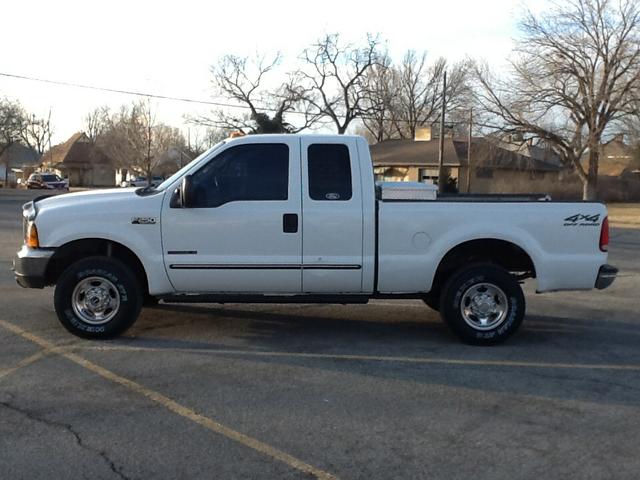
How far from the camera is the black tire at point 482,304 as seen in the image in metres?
6.68

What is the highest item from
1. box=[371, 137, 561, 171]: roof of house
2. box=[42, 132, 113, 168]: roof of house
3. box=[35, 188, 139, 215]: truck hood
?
box=[42, 132, 113, 168]: roof of house

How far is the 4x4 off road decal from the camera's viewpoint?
6630 mm

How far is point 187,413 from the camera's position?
4.80m

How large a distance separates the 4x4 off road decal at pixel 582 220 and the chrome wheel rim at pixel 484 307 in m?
0.95

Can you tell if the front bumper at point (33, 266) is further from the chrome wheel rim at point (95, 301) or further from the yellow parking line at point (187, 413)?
the yellow parking line at point (187, 413)

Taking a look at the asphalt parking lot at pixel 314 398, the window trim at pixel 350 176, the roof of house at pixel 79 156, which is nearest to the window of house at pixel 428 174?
the asphalt parking lot at pixel 314 398

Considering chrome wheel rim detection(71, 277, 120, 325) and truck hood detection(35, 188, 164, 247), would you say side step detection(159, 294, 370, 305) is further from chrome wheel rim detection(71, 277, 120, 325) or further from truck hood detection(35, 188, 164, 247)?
truck hood detection(35, 188, 164, 247)

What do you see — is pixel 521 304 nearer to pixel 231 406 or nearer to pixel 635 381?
pixel 635 381

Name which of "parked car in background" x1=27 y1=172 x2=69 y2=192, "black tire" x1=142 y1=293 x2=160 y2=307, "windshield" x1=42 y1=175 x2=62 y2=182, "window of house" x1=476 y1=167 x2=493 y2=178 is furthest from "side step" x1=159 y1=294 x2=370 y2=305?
"windshield" x1=42 y1=175 x2=62 y2=182

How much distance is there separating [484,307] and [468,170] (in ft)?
126

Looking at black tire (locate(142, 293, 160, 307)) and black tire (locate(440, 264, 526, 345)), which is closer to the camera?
black tire (locate(440, 264, 526, 345))

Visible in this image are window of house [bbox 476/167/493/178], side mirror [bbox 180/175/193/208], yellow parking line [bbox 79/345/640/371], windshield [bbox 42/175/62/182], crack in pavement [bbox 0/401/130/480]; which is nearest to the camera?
crack in pavement [bbox 0/401/130/480]

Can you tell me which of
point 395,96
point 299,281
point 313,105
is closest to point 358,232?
point 299,281

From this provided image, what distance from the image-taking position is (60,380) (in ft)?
18.0
